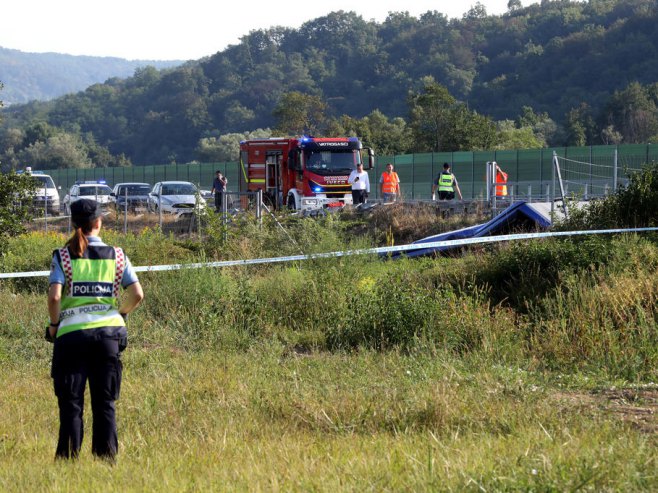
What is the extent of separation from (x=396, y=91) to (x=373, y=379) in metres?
129

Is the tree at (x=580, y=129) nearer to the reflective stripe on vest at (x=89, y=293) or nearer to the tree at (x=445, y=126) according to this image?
the tree at (x=445, y=126)

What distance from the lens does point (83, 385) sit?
6543 millimetres

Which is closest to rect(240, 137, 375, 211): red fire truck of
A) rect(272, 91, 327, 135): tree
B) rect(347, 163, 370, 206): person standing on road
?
rect(347, 163, 370, 206): person standing on road

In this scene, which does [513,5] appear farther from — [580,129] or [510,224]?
[510,224]

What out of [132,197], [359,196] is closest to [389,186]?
[359,196]

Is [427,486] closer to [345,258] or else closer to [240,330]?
[240,330]

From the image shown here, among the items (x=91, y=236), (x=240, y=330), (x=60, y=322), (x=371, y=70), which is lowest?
(x=240, y=330)

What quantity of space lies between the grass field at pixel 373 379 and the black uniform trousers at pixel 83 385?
15 cm

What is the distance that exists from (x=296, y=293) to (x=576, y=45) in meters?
115

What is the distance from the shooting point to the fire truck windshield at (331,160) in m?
33.3

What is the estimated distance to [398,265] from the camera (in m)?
16.5

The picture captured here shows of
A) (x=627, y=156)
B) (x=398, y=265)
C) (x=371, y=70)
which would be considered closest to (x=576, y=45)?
(x=371, y=70)

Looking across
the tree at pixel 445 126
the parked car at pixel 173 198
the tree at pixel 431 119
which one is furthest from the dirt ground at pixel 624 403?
the tree at pixel 431 119

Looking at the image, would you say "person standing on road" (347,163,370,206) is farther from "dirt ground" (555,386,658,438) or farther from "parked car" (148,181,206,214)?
"dirt ground" (555,386,658,438)
